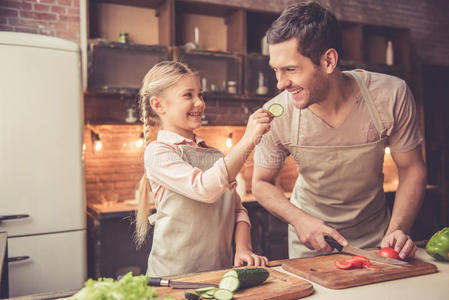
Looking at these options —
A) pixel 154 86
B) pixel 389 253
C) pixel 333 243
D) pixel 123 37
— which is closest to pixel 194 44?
pixel 123 37

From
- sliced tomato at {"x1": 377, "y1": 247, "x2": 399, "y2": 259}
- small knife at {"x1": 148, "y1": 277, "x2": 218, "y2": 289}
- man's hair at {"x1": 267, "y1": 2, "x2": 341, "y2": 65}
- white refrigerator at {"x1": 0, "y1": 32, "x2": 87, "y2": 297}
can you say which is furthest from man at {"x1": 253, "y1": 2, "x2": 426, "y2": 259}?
white refrigerator at {"x1": 0, "y1": 32, "x2": 87, "y2": 297}

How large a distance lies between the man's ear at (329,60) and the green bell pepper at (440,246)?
0.80 m

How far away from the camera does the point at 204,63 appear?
421cm

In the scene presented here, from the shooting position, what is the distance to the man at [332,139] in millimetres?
1721

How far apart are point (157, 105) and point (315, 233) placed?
87 cm

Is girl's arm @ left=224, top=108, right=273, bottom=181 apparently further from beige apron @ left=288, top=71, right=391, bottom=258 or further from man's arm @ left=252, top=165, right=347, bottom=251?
beige apron @ left=288, top=71, right=391, bottom=258

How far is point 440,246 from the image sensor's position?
1.50 m

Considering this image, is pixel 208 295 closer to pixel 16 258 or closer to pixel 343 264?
pixel 343 264

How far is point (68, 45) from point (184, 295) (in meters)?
2.62

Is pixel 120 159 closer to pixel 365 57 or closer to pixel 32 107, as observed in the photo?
pixel 32 107

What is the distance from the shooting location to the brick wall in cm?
367

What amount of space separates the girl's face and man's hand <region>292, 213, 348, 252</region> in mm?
608

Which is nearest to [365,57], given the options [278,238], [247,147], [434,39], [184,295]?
[434,39]

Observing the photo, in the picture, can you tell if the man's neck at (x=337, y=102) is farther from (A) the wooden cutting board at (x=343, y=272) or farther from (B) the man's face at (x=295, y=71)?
(A) the wooden cutting board at (x=343, y=272)
